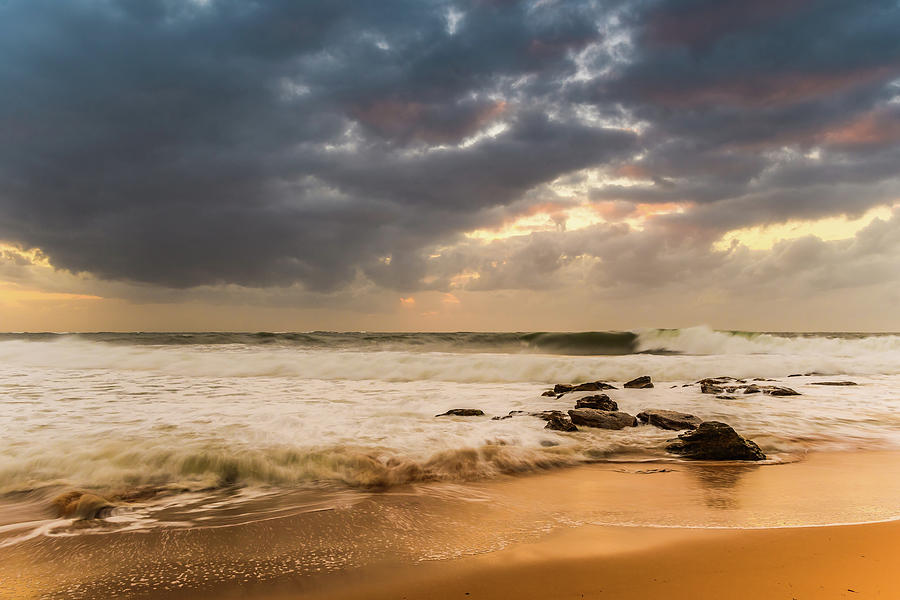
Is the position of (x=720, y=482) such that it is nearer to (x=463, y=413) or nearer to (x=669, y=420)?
(x=669, y=420)

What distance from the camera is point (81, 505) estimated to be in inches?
165

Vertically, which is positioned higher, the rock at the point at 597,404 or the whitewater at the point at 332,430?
the rock at the point at 597,404

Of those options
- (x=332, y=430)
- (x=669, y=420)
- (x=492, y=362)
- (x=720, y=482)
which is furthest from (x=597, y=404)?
(x=492, y=362)

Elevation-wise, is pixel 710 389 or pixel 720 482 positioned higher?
pixel 710 389

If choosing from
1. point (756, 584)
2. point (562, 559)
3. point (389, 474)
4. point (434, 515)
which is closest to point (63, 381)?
point (389, 474)

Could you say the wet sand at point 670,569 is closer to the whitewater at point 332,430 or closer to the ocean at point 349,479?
the ocean at point 349,479

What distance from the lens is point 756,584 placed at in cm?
264

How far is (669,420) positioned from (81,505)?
7650 mm

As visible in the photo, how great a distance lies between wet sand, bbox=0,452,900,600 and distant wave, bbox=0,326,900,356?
94.0 feet

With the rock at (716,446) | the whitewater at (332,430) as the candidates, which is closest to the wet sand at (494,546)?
the whitewater at (332,430)

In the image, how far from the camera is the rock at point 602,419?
25.3ft

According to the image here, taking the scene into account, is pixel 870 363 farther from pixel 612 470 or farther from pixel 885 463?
pixel 612 470

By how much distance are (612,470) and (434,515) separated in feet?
8.26

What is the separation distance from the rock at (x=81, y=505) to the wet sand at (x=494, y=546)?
0.23 metres
